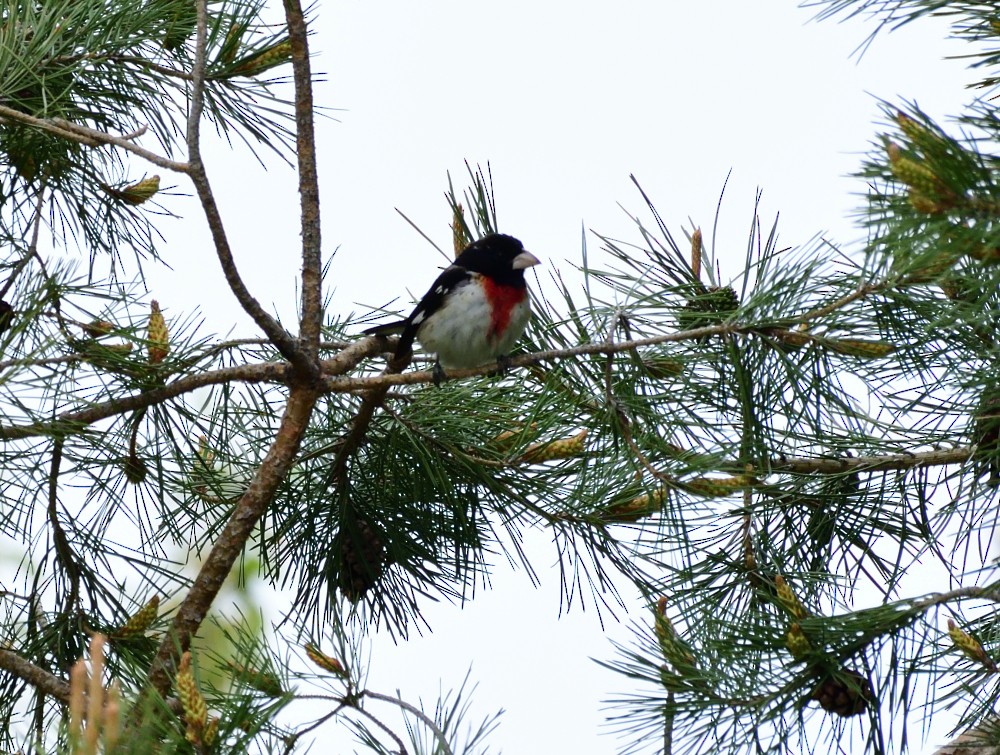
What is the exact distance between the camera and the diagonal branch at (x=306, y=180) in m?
2.11

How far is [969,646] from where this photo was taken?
1818mm

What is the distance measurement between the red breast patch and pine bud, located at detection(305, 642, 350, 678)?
143 cm

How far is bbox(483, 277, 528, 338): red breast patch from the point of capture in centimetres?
330

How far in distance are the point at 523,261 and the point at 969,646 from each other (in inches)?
72.7

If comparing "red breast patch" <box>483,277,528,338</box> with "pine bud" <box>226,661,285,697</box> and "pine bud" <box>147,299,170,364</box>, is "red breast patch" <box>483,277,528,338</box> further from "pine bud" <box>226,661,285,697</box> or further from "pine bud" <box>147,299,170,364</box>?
"pine bud" <box>226,661,285,697</box>

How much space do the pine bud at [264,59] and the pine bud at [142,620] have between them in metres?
1.23

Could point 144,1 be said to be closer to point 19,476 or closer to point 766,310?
point 19,476

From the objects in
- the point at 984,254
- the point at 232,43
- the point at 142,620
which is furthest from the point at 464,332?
the point at 984,254

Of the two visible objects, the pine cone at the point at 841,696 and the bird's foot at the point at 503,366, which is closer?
the pine cone at the point at 841,696

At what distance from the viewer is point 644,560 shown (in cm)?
241

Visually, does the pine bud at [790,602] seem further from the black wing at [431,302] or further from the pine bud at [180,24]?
the pine bud at [180,24]

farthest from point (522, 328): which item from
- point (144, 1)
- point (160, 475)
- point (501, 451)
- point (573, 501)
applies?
point (144, 1)

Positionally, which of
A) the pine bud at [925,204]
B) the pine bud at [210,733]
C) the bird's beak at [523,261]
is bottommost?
the pine bud at [210,733]

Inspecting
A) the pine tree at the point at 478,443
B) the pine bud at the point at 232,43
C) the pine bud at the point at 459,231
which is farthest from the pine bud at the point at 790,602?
the pine bud at the point at 232,43
